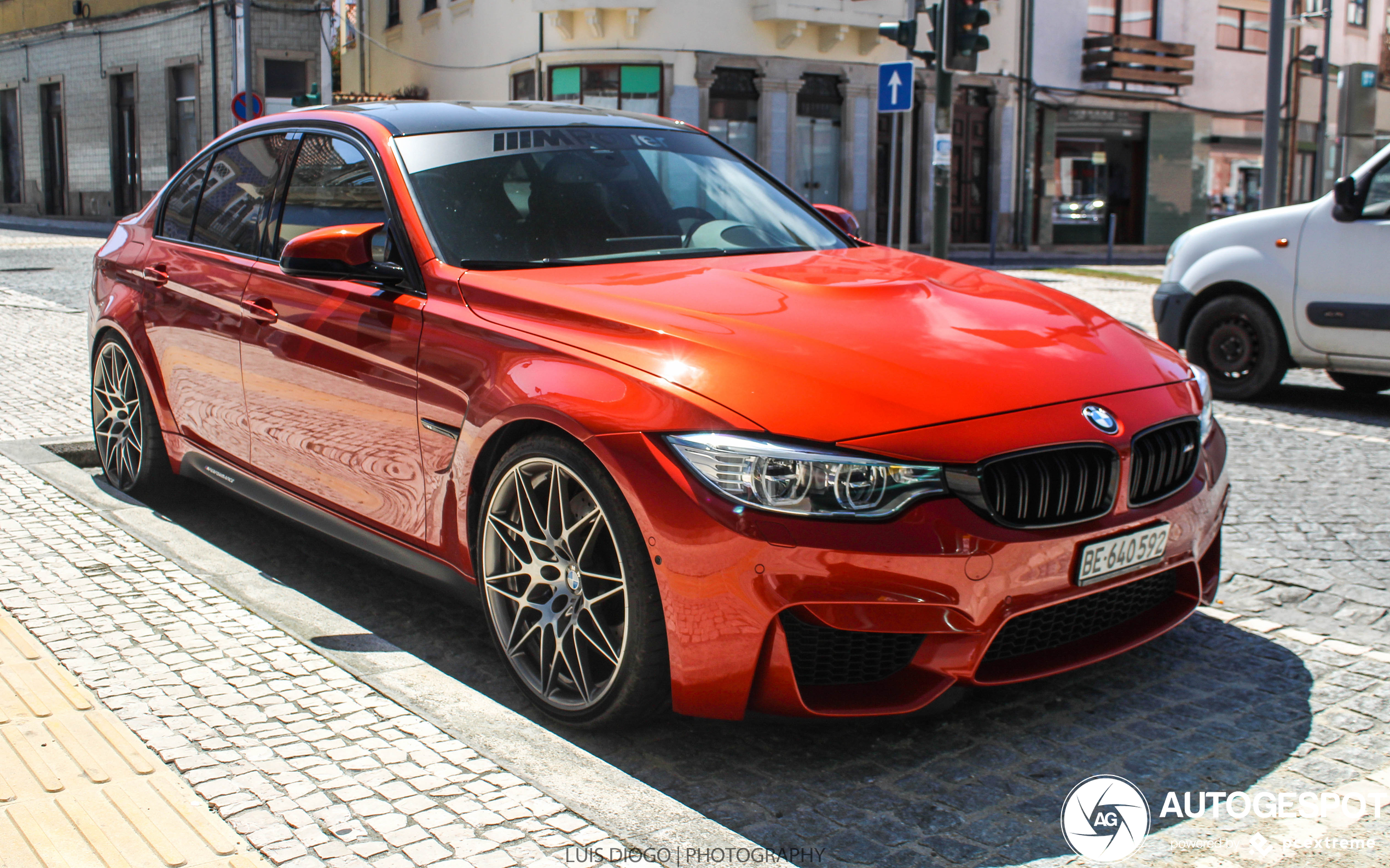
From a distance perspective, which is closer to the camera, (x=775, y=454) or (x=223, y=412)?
(x=775, y=454)

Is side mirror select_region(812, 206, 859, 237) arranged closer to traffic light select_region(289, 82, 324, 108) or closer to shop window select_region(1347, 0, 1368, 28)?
traffic light select_region(289, 82, 324, 108)

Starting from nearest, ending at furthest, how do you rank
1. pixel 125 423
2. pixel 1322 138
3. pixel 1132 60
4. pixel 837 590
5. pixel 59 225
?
pixel 837 590
pixel 125 423
pixel 1132 60
pixel 59 225
pixel 1322 138

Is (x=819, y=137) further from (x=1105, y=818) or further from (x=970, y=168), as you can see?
(x=1105, y=818)

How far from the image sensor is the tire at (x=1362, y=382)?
8.85 m

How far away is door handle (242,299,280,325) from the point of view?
14.4 ft

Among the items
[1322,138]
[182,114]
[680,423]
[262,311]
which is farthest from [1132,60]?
[680,423]

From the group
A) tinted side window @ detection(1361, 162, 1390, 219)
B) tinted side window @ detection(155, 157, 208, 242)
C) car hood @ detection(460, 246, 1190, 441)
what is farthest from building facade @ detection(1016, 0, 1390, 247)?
car hood @ detection(460, 246, 1190, 441)

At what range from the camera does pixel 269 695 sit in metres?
3.52

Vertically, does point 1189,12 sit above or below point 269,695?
above

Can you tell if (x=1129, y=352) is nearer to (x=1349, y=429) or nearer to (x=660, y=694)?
(x=660, y=694)

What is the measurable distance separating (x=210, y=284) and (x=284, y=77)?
29.4 metres

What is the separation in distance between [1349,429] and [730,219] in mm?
4735

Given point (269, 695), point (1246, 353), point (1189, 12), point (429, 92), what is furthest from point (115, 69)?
point (269, 695)

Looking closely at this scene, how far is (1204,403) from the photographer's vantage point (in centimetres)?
361
